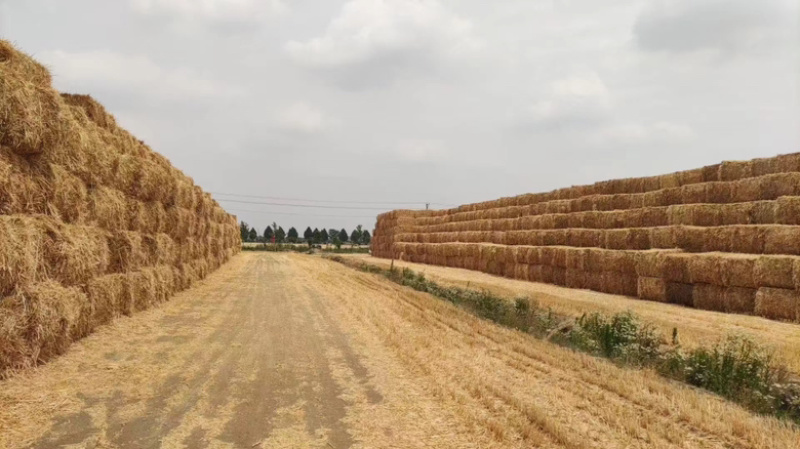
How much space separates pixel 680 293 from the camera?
54.2 feet

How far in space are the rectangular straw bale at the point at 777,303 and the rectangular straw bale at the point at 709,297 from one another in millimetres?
1262

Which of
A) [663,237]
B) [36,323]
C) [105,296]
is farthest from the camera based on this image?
[663,237]

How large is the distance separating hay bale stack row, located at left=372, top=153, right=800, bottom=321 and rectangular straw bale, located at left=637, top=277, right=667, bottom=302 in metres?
0.04

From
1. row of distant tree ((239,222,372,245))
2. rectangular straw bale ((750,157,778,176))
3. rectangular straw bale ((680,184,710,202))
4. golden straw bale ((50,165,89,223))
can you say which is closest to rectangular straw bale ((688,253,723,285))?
rectangular straw bale ((680,184,710,202))

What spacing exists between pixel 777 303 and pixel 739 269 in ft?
5.01

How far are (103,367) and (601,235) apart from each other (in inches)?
814

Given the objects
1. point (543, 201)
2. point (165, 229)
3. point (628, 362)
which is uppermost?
point (543, 201)

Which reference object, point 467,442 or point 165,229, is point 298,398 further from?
point 165,229

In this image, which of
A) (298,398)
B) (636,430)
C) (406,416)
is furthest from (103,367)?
(636,430)

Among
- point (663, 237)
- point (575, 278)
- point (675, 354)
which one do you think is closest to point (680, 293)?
point (663, 237)

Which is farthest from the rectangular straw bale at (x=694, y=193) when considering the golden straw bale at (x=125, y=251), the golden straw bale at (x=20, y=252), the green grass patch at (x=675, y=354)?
the golden straw bale at (x=20, y=252)

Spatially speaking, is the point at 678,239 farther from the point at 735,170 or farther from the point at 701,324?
the point at 701,324

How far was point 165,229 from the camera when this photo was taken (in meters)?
15.1

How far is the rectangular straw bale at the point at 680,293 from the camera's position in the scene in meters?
16.1
